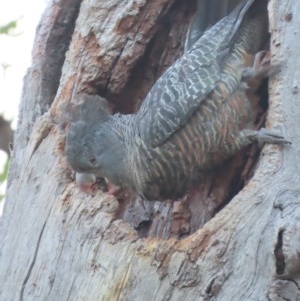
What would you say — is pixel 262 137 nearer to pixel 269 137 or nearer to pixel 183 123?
pixel 269 137

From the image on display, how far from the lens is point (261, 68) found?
11.1 feet

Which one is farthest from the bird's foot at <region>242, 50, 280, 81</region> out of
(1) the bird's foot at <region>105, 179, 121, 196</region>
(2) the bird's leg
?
(1) the bird's foot at <region>105, 179, 121, 196</region>

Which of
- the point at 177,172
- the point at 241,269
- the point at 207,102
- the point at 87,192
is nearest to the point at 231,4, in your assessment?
the point at 207,102

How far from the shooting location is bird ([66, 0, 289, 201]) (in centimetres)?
348

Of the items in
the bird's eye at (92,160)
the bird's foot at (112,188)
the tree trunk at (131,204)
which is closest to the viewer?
the tree trunk at (131,204)

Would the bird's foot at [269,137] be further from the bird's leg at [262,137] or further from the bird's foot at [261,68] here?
the bird's foot at [261,68]

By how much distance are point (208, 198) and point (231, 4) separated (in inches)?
36.3

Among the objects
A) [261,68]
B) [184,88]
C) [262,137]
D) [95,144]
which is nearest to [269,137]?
[262,137]

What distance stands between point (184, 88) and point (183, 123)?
15 centimetres

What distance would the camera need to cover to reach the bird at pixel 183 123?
3.48 m

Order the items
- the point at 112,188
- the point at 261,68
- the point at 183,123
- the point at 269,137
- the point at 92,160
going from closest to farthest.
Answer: the point at 269,137
the point at 261,68
the point at 183,123
the point at 92,160
the point at 112,188

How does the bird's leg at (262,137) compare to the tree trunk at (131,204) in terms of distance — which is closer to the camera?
the tree trunk at (131,204)

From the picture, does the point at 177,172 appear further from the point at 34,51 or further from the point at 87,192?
the point at 34,51

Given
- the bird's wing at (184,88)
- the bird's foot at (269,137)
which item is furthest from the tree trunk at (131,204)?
the bird's wing at (184,88)
